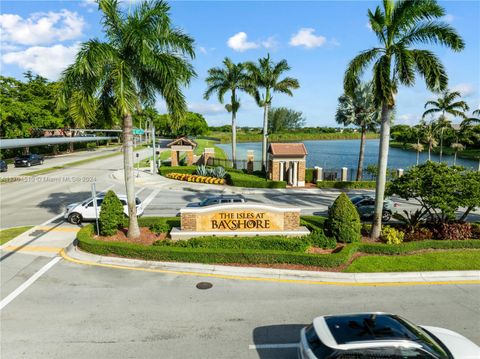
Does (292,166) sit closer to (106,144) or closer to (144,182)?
(144,182)

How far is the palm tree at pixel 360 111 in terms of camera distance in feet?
104

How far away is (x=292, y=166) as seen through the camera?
32844 millimetres

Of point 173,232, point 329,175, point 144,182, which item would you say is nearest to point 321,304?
point 173,232

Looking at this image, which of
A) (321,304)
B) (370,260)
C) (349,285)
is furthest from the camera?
(370,260)

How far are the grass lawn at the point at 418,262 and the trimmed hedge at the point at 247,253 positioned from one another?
1.57 ft

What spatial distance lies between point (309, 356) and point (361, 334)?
3.82 feet

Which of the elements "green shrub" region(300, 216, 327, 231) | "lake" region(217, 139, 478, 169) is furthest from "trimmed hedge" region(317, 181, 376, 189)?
"lake" region(217, 139, 478, 169)

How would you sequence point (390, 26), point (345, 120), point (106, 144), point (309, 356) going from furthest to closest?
1. point (106, 144)
2. point (345, 120)
3. point (390, 26)
4. point (309, 356)

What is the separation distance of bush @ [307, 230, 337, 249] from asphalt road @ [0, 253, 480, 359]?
3077 mm

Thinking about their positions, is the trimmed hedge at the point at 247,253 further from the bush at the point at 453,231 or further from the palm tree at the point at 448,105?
the palm tree at the point at 448,105

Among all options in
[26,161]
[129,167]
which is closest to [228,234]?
[129,167]

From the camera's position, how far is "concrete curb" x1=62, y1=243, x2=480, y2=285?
475 inches

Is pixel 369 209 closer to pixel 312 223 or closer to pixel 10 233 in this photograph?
pixel 312 223

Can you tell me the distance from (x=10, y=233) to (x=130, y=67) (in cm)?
1114
